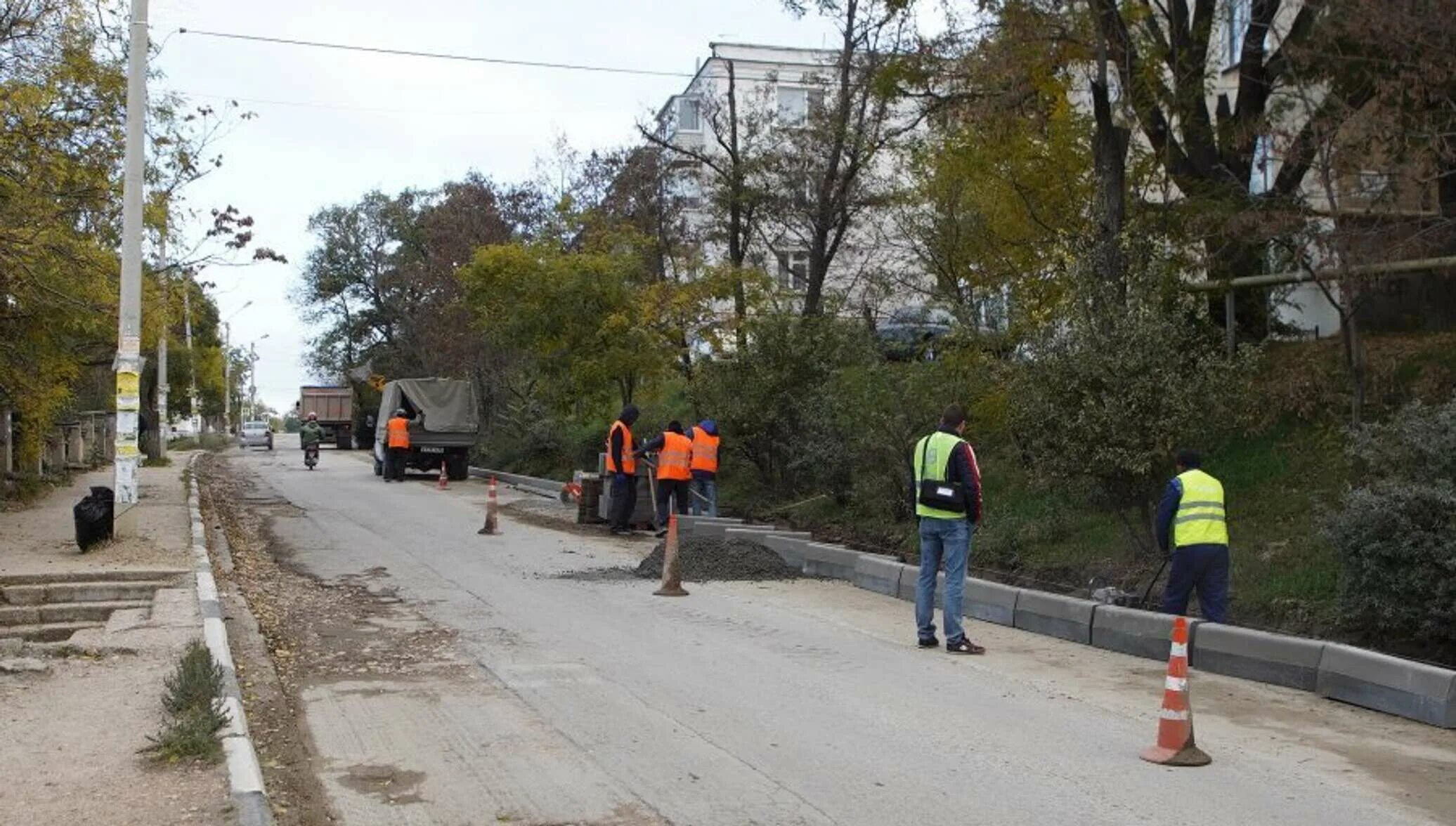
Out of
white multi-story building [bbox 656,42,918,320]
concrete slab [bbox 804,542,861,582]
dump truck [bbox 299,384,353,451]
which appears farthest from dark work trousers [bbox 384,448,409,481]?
dump truck [bbox 299,384,353,451]

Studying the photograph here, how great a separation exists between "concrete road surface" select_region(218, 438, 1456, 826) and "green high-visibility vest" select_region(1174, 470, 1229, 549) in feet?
3.43

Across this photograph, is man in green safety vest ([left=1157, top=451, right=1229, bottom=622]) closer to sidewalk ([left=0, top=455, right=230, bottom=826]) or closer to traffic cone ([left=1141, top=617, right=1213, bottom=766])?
traffic cone ([left=1141, top=617, right=1213, bottom=766])

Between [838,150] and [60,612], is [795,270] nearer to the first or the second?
[838,150]

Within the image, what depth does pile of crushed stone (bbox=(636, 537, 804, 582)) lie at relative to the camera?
14.1m

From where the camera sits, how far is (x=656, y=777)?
622 centimetres

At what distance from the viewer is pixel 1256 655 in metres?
8.98

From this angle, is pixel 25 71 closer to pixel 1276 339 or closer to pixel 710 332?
pixel 710 332

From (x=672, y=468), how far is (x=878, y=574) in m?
5.26

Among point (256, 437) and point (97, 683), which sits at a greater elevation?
point (256, 437)

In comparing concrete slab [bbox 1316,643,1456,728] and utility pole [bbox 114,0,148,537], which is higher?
utility pole [bbox 114,0,148,537]

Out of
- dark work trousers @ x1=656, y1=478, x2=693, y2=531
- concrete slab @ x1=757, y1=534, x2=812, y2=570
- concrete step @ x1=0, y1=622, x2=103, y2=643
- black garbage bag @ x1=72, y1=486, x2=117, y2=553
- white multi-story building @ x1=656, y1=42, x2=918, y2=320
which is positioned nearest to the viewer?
concrete step @ x1=0, y1=622, x2=103, y2=643

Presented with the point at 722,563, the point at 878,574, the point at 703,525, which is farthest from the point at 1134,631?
the point at 703,525

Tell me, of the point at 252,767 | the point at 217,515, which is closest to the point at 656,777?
the point at 252,767

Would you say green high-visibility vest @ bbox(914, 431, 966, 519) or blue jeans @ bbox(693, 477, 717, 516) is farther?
blue jeans @ bbox(693, 477, 717, 516)
